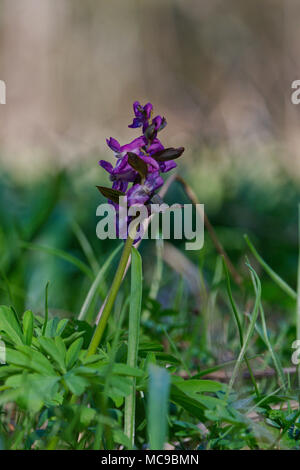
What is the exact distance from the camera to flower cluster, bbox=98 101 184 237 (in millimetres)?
932

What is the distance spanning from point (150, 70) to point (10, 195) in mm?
4248

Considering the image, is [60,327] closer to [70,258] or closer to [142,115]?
[142,115]

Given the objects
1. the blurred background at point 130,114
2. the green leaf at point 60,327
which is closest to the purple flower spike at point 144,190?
the green leaf at point 60,327

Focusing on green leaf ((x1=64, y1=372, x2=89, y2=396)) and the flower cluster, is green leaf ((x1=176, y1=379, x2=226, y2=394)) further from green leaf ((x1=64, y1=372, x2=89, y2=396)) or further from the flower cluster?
the flower cluster

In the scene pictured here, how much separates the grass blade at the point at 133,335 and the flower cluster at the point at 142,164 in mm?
97

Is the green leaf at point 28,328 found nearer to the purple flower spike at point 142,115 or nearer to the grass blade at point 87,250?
the purple flower spike at point 142,115

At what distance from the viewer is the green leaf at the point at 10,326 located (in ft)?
2.97

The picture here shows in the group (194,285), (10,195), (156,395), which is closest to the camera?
(156,395)

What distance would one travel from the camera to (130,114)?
22.6ft

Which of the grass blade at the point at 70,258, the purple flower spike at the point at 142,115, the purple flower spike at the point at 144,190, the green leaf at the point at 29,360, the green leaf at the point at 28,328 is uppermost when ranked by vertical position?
the purple flower spike at the point at 142,115

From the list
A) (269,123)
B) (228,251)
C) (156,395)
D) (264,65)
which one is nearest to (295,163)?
(269,123)

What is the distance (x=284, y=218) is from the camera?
2.98 metres

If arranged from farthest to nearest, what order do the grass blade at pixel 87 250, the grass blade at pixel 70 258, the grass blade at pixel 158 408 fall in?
the grass blade at pixel 87 250 < the grass blade at pixel 70 258 < the grass blade at pixel 158 408
